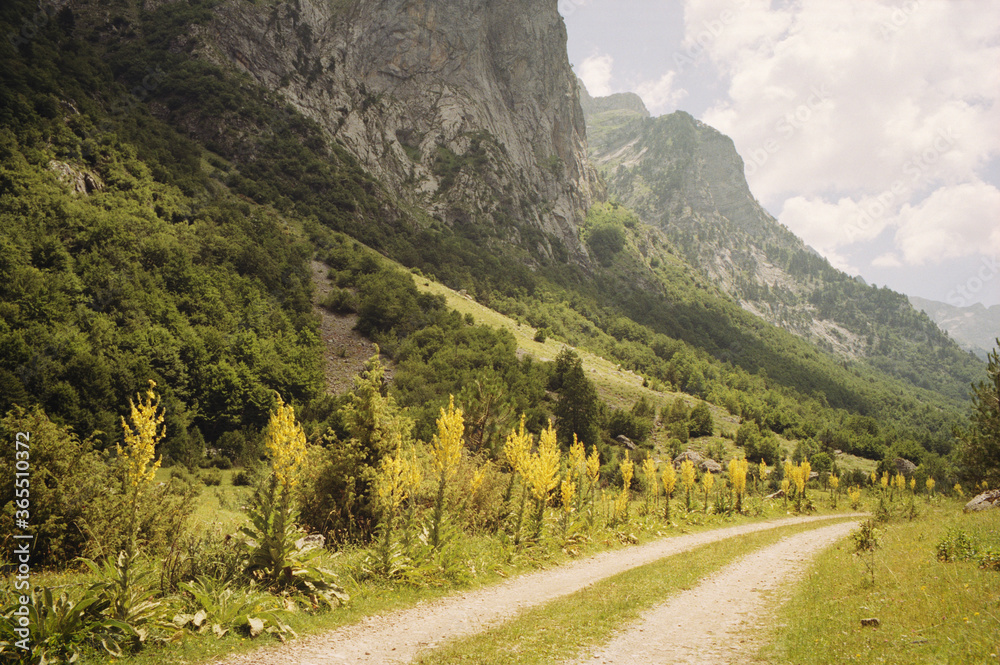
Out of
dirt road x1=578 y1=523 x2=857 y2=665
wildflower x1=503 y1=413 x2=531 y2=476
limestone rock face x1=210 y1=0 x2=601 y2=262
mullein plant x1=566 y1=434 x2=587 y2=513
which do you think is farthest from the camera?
limestone rock face x1=210 y1=0 x2=601 y2=262

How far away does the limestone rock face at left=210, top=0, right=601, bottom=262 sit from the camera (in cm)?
8556

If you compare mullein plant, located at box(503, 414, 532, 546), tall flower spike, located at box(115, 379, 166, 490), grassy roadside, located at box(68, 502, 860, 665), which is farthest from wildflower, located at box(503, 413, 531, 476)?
tall flower spike, located at box(115, 379, 166, 490)

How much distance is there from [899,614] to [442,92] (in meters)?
125

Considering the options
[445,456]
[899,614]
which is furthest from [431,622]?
[899,614]

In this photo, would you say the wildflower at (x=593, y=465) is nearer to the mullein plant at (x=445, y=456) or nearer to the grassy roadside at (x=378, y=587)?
the grassy roadside at (x=378, y=587)

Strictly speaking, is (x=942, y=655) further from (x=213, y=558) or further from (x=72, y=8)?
(x=72, y=8)

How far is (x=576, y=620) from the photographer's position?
8984 millimetres

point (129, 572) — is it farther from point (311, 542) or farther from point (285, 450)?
point (311, 542)

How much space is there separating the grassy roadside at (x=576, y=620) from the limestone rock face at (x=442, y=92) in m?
91.9

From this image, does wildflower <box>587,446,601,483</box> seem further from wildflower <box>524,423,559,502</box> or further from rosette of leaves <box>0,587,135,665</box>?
rosette of leaves <box>0,587,135,665</box>

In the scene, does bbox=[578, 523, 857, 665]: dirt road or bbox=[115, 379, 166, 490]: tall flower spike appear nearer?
bbox=[115, 379, 166, 490]: tall flower spike

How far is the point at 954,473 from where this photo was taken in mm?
47531

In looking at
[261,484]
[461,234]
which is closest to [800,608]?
[261,484]

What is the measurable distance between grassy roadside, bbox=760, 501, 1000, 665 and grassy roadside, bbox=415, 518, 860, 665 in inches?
107
